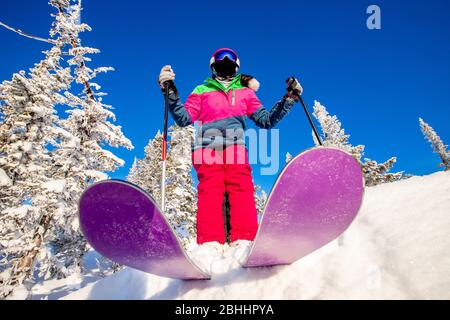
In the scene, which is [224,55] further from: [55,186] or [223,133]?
[55,186]

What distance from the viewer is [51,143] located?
14.3m

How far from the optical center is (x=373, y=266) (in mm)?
2049

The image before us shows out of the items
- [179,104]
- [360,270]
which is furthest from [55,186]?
[360,270]

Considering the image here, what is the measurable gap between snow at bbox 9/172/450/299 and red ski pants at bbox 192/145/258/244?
446mm

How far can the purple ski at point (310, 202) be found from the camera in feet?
6.70

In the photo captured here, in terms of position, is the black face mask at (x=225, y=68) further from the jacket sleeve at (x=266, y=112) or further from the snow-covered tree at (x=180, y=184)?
the snow-covered tree at (x=180, y=184)

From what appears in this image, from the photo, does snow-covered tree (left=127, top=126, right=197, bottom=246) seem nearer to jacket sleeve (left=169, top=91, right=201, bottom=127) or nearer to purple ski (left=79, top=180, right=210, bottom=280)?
jacket sleeve (left=169, top=91, right=201, bottom=127)

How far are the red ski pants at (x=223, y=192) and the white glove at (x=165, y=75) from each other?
3.96 feet

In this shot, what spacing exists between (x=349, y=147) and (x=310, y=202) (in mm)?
24462

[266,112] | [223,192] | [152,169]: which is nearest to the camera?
[223,192]
